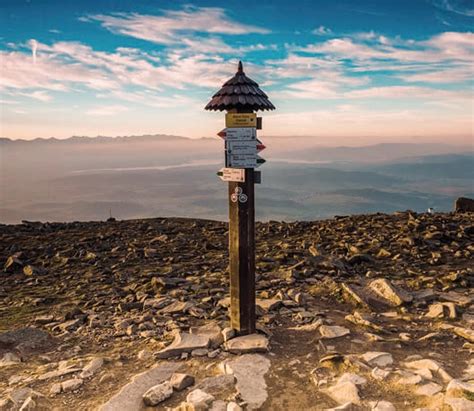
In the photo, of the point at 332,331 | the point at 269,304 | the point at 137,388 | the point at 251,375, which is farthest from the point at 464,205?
the point at 137,388

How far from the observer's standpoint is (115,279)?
42.9 ft

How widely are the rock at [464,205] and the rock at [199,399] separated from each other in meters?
21.3

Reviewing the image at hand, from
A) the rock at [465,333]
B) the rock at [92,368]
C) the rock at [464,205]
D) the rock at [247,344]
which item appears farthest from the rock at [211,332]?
the rock at [464,205]

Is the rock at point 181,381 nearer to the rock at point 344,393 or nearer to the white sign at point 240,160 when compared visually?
the rock at point 344,393

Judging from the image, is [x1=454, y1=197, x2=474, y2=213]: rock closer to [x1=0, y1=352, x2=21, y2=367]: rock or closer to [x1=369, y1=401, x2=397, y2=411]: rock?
[x1=369, y1=401, x2=397, y2=411]: rock

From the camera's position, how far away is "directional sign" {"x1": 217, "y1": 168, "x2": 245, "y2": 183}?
25.1 ft

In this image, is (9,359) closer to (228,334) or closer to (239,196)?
(228,334)

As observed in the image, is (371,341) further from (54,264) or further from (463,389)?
(54,264)

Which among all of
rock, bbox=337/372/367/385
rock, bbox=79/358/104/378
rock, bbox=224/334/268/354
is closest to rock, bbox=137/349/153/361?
rock, bbox=79/358/104/378

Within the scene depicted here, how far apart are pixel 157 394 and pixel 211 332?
2.31 m

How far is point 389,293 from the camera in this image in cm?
1030

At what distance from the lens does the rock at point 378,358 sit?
22.9ft

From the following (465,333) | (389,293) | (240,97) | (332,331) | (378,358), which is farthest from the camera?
(389,293)

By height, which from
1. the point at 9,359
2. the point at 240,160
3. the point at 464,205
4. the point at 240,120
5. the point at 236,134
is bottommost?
the point at 9,359
